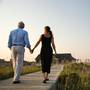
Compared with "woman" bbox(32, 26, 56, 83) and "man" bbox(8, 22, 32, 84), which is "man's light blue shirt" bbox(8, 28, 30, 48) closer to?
"man" bbox(8, 22, 32, 84)

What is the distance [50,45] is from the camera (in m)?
15.2

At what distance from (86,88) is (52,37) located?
12.0 ft

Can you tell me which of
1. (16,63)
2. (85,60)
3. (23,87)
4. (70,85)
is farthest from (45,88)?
A: (85,60)

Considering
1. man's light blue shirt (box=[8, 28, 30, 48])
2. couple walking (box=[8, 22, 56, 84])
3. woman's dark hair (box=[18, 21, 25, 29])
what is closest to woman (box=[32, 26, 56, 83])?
couple walking (box=[8, 22, 56, 84])

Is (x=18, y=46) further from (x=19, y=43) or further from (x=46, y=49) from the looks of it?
(x=46, y=49)

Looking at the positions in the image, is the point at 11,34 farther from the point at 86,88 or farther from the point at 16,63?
the point at 86,88

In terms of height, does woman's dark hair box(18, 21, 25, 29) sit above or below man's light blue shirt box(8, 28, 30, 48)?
above

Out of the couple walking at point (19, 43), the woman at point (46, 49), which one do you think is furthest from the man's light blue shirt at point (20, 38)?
the woman at point (46, 49)

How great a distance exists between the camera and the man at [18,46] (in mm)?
14266

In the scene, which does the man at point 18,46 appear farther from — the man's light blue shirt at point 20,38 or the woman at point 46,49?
the woman at point 46,49

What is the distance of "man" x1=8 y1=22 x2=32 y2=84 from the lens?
1427 centimetres

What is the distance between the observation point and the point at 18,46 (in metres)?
14.3

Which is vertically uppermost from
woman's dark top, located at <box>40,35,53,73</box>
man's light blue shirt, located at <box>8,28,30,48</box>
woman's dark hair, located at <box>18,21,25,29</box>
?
woman's dark hair, located at <box>18,21,25,29</box>

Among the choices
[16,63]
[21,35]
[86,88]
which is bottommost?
[86,88]
